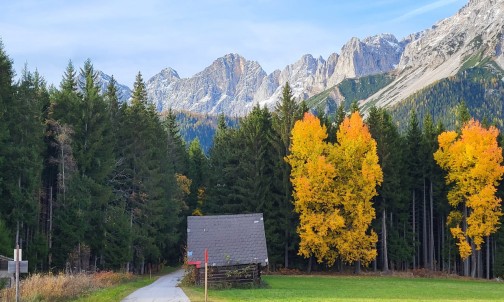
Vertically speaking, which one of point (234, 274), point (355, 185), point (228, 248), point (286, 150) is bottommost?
point (234, 274)

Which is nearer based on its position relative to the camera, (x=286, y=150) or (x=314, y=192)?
(x=314, y=192)

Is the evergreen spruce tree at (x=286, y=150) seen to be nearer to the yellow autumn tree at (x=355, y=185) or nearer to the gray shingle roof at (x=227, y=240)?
the yellow autumn tree at (x=355, y=185)

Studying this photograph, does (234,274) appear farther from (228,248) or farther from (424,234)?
(424,234)

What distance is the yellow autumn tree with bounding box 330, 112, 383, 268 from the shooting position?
48.7 m

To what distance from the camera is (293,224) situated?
5284 centimetres

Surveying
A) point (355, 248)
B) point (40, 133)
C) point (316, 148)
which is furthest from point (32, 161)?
point (355, 248)

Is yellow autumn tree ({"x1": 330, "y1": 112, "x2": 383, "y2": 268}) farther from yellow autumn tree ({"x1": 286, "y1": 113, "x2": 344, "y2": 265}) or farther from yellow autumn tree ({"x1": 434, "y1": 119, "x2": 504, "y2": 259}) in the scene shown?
yellow autumn tree ({"x1": 434, "y1": 119, "x2": 504, "y2": 259})

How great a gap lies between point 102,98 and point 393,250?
3270cm

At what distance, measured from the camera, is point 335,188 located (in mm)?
49125

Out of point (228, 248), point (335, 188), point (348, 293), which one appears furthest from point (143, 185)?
point (348, 293)

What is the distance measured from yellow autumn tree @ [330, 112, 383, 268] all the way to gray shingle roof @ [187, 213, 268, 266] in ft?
39.6

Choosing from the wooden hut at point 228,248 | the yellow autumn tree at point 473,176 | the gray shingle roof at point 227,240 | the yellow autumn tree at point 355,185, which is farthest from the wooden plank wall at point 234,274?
the yellow autumn tree at point 473,176

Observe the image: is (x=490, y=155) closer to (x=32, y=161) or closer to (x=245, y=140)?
(x=245, y=140)

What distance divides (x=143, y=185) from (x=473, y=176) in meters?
30.8
